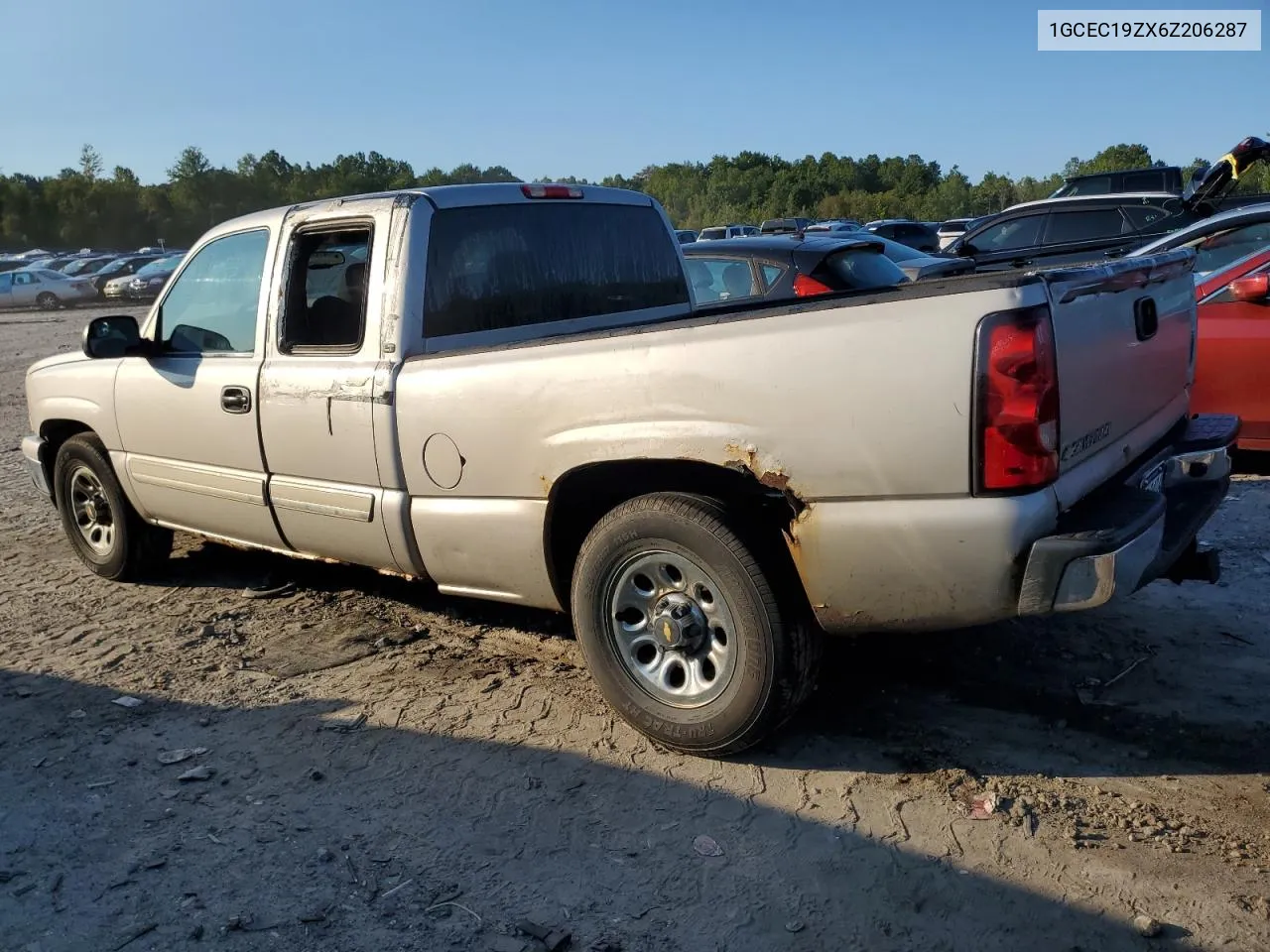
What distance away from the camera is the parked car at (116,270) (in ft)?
119

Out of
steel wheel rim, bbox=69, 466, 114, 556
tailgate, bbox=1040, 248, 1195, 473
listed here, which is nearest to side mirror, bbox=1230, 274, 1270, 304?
tailgate, bbox=1040, 248, 1195, 473

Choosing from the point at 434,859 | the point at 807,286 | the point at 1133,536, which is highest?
the point at 807,286

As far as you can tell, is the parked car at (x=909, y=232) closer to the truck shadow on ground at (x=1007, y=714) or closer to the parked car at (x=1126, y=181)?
the parked car at (x=1126, y=181)

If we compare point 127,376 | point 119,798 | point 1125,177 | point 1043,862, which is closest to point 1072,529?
point 1043,862

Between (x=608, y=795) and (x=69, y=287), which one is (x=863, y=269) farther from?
(x=69, y=287)

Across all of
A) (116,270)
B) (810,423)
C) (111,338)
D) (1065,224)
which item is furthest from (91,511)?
(116,270)

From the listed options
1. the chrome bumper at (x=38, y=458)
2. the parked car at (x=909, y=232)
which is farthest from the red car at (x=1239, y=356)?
the parked car at (x=909, y=232)

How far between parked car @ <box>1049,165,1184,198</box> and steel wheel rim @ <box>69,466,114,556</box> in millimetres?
16915

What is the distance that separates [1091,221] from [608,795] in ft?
33.7

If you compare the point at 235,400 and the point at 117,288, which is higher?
the point at 117,288

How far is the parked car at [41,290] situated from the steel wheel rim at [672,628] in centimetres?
3563

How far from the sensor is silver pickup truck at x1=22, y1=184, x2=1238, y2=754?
2900mm

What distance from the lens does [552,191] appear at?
4730 mm

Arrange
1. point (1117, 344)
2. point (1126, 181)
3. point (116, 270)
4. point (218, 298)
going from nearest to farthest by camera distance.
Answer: point (1117, 344)
point (218, 298)
point (1126, 181)
point (116, 270)
